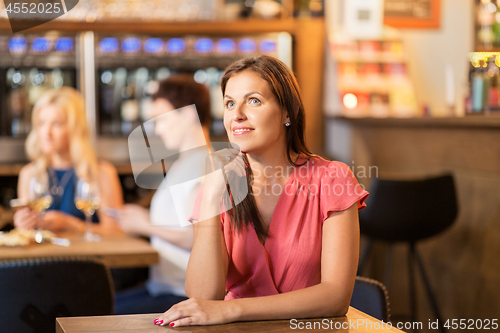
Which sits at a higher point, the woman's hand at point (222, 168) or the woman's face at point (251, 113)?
the woman's face at point (251, 113)

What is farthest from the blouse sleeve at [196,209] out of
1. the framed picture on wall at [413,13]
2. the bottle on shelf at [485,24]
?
the bottle on shelf at [485,24]

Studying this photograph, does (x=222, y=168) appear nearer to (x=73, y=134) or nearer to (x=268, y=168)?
(x=268, y=168)

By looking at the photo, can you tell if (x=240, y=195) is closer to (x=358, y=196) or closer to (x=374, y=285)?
(x=358, y=196)

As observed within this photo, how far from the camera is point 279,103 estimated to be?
1406 millimetres

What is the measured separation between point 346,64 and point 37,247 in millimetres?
2837

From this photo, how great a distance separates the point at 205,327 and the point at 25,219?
156 cm

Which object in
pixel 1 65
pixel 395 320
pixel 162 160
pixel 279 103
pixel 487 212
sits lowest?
pixel 395 320

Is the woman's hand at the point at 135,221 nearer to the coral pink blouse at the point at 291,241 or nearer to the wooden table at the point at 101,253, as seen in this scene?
the wooden table at the point at 101,253

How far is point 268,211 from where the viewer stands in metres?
1.45

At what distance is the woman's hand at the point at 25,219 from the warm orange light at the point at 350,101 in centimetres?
255

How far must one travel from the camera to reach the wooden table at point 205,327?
1089 mm

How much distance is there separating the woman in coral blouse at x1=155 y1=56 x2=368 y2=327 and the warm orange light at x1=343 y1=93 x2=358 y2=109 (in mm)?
2824

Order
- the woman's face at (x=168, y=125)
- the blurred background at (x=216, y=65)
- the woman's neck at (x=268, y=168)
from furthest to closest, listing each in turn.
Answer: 1. the blurred background at (x=216, y=65)
2. the woman's face at (x=168, y=125)
3. the woman's neck at (x=268, y=168)

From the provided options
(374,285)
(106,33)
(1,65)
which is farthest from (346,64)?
(374,285)
